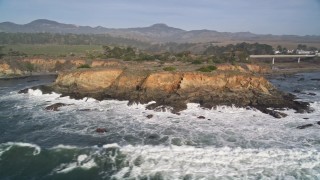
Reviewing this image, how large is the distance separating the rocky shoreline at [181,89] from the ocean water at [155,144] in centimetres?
160

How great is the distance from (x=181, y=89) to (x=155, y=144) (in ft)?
53.7

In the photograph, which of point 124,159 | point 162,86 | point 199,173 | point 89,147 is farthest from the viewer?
point 162,86

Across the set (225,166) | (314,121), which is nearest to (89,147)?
(225,166)

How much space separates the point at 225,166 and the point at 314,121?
16.2m

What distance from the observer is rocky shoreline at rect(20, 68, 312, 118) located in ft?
133

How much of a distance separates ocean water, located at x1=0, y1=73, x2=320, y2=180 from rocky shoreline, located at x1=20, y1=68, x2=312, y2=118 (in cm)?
160

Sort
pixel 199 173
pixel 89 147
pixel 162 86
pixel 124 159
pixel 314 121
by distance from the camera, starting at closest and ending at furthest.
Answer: pixel 199 173
pixel 124 159
pixel 89 147
pixel 314 121
pixel 162 86

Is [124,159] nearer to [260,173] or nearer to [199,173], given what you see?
[199,173]

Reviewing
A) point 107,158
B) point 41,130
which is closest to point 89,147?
point 107,158

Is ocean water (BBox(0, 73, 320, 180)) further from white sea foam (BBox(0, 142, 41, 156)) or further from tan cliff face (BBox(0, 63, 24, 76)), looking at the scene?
tan cliff face (BBox(0, 63, 24, 76))

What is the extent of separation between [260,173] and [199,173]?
13.4 ft

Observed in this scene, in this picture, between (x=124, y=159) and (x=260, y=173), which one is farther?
(x=124, y=159)

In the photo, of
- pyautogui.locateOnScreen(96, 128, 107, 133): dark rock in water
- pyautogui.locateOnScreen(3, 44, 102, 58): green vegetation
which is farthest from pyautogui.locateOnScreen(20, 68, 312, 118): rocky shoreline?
pyautogui.locateOnScreen(3, 44, 102, 58): green vegetation

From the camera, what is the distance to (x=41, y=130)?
32.8 meters
